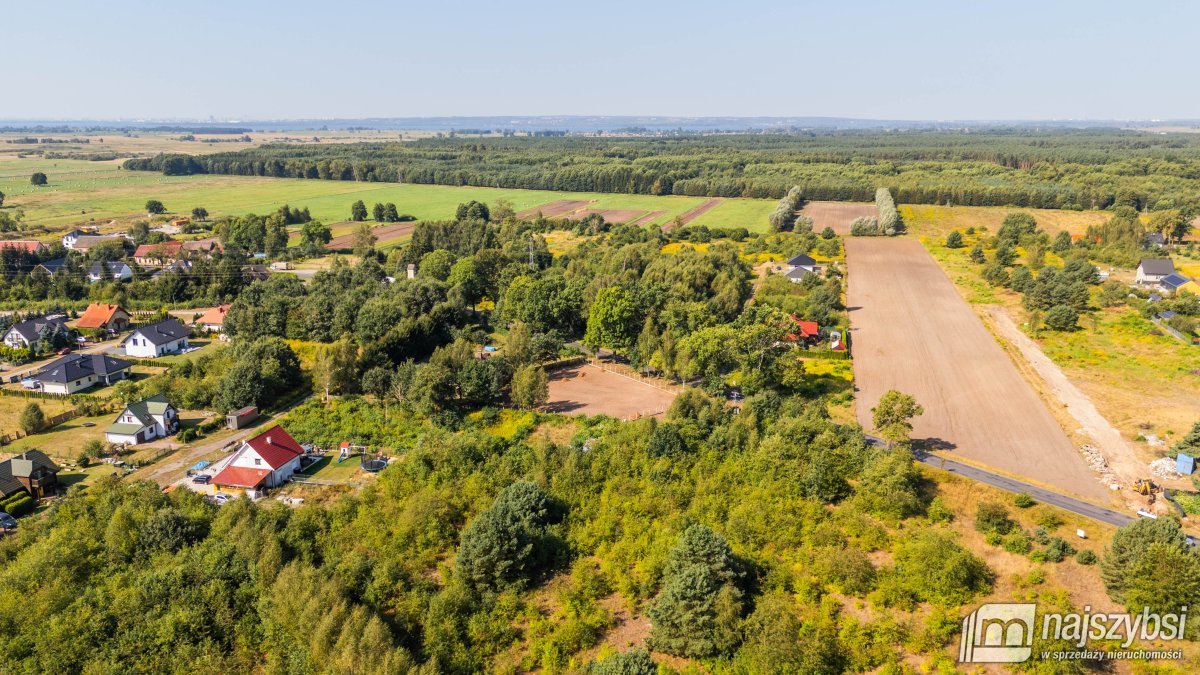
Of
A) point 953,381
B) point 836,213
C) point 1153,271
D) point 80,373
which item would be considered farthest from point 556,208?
point 953,381

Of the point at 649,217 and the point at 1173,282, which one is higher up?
the point at 649,217

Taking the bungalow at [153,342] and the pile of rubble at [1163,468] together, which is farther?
the bungalow at [153,342]

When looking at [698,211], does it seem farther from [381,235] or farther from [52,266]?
[52,266]

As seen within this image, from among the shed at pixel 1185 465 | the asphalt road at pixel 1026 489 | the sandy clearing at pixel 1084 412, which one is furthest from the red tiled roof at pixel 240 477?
the shed at pixel 1185 465

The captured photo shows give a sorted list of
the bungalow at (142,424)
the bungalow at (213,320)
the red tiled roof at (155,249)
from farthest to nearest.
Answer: the red tiled roof at (155,249)
the bungalow at (213,320)
the bungalow at (142,424)

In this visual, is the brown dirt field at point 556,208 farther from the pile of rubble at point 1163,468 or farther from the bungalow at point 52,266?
the pile of rubble at point 1163,468

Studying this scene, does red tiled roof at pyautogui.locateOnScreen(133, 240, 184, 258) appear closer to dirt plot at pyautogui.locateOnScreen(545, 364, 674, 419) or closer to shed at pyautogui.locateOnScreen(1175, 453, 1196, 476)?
dirt plot at pyautogui.locateOnScreen(545, 364, 674, 419)
